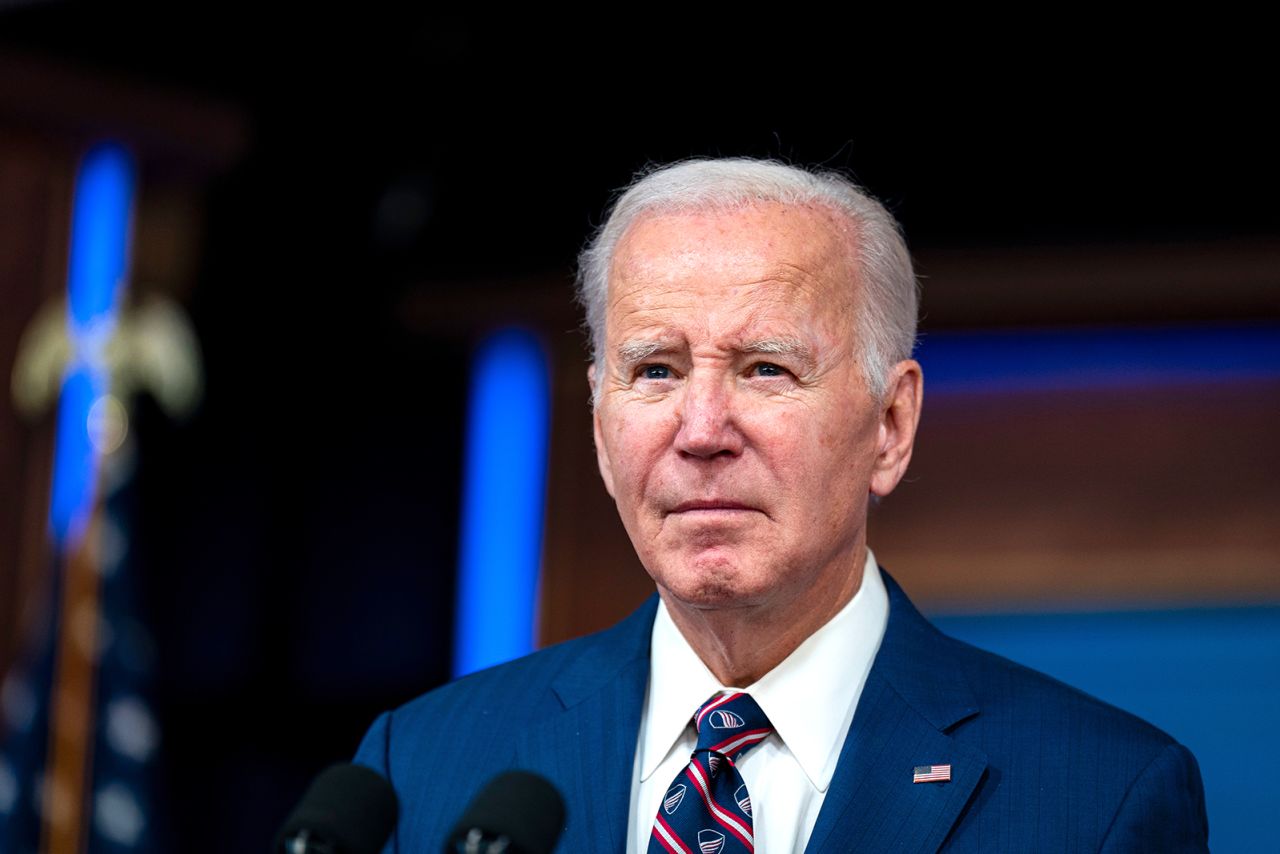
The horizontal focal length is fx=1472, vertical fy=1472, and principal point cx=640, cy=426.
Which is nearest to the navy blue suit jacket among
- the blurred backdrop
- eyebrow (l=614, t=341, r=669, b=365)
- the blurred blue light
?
eyebrow (l=614, t=341, r=669, b=365)

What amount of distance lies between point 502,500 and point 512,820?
356 centimetres

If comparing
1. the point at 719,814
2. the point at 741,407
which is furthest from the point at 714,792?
the point at 741,407

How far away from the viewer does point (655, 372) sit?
1722mm

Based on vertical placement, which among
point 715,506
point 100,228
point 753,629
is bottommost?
point 753,629

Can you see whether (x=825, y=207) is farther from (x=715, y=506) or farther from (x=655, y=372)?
(x=715, y=506)

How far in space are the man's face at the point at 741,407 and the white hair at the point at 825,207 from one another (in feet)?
0.06

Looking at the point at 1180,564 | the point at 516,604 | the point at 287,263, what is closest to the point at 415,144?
the point at 287,263

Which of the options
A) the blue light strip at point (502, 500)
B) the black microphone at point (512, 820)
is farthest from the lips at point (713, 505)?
the blue light strip at point (502, 500)

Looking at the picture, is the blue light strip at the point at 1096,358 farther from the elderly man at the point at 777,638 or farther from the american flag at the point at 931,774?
the american flag at the point at 931,774

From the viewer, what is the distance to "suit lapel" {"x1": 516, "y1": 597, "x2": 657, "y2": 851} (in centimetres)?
168

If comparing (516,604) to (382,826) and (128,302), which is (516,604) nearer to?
(128,302)

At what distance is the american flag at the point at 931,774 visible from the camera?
63.5 inches

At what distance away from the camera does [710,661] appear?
1.76 meters

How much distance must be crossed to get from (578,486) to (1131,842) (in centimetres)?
313
